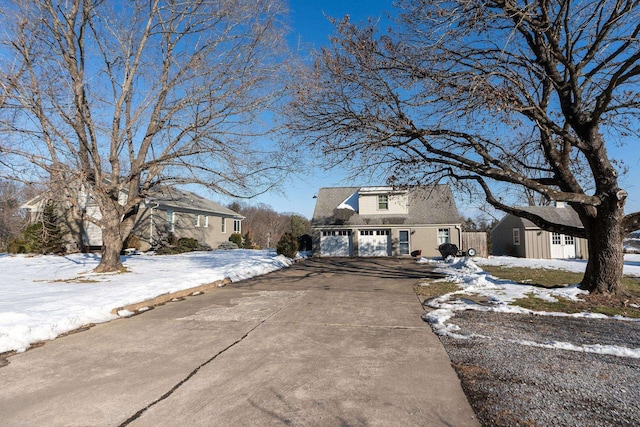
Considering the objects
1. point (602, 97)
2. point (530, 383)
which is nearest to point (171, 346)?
point (530, 383)

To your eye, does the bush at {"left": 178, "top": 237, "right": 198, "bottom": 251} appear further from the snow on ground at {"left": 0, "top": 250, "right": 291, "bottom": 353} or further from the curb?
the curb

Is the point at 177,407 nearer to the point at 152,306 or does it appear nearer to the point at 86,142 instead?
the point at 152,306

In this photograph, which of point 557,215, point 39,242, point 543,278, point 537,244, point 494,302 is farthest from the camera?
point 557,215

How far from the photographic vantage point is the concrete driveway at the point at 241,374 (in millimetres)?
3161

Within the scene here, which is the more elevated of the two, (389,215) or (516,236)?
(389,215)

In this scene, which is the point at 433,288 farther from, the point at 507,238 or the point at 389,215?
the point at 507,238

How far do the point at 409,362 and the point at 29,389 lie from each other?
3950mm

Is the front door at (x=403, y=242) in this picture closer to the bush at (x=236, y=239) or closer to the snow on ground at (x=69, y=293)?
the snow on ground at (x=69, y=293)

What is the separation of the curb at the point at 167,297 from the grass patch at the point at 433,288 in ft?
18.9

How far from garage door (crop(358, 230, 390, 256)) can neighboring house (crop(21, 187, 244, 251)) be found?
11352 millimetres

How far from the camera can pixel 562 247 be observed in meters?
25.5

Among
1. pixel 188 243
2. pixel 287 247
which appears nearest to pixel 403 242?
pixel 287 247

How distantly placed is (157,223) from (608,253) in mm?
23436

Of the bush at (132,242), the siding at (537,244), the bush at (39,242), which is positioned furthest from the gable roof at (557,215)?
the bush at (39,242)
